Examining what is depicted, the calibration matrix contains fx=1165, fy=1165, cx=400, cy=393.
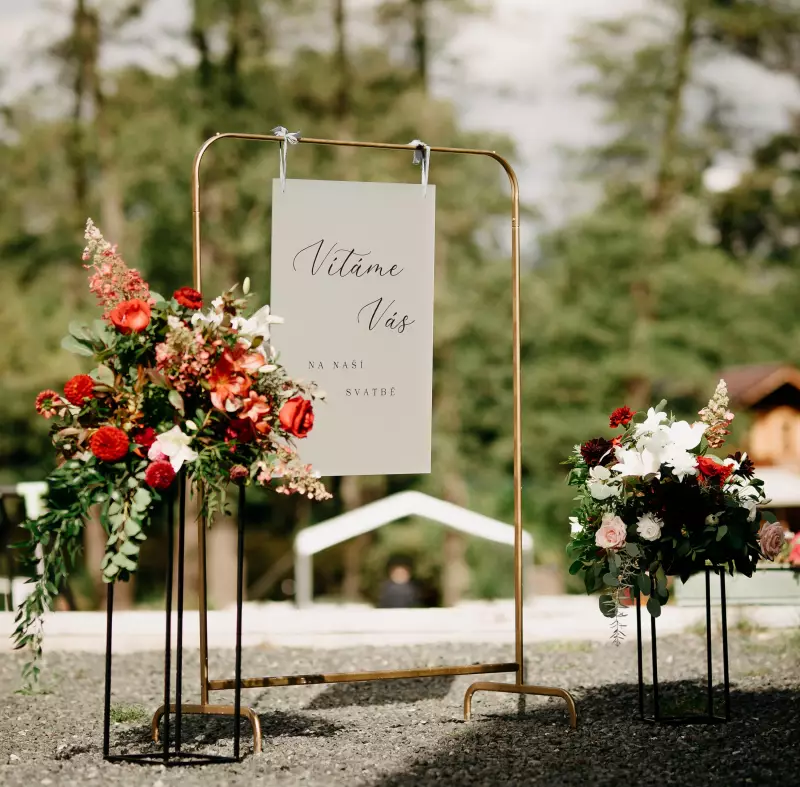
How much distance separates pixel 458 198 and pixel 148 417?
12218 mm

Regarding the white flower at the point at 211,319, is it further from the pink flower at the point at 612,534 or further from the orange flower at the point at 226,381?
the pink flower at the point at 612,534

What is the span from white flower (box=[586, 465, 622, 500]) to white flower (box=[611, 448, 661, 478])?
58 millimetres

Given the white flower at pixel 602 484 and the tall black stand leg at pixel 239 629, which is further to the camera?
the white flower at pixel 602 484

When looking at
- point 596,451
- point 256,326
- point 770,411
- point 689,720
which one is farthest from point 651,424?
point 770,411

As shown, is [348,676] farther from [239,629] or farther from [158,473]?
[158,473]

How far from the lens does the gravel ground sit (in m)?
3.99

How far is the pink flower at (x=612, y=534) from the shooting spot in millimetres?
4504

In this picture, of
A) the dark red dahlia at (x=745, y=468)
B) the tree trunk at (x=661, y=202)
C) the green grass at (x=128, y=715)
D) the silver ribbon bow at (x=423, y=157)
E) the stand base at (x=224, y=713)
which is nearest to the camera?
the stand base at (x=224, y=713)

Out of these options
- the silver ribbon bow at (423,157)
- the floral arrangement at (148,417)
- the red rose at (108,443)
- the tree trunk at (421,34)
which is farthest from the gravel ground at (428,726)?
the tree trunk at (421,34)

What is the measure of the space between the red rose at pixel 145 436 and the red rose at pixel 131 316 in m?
0.34

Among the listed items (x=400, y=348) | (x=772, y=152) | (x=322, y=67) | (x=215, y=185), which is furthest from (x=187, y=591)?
(x=400, y=348)

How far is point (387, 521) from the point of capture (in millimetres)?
9383

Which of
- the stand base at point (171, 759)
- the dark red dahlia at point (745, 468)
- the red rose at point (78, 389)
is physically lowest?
the stand base at point (171, 759)

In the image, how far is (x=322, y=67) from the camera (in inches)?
625
